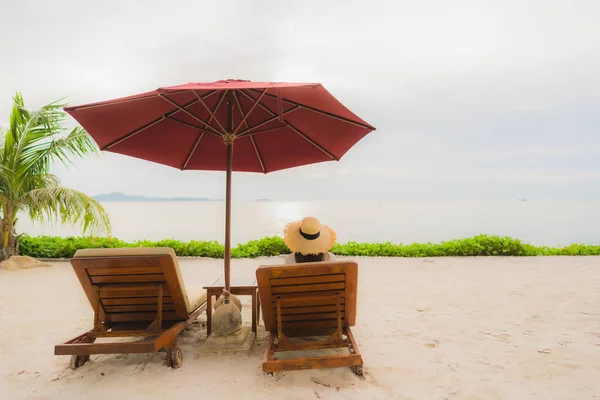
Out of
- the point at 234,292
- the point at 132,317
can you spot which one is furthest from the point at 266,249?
the point at 132,317

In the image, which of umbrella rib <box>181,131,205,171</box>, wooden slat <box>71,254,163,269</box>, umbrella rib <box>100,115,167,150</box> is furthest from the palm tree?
wooden slat <box>71,254,163,269</box>

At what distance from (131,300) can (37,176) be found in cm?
781

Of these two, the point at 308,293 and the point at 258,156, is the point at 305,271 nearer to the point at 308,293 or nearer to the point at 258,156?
the point at 308,293

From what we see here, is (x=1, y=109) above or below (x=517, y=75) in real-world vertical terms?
below

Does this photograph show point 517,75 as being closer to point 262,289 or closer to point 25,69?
point 262,289

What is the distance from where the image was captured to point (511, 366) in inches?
132

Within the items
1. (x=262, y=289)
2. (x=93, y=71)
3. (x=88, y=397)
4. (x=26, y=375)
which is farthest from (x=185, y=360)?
(x=93, y=71)

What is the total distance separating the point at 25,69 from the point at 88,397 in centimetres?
1058

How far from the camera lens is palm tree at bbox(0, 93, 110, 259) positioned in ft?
28.7

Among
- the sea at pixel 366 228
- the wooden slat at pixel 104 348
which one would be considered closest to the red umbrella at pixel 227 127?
the wooden slat at pixel 104 348

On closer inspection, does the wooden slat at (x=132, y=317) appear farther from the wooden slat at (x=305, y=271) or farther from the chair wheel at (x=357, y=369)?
the chair wheel at (x=357, y=369)

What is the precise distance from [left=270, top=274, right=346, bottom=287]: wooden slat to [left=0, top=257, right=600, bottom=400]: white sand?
0.79 meters

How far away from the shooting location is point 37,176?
9.21 meters

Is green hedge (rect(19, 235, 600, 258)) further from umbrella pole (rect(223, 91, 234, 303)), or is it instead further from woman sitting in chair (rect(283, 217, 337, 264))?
woman sitting in chair (rect(283, 217, 337, 264))
